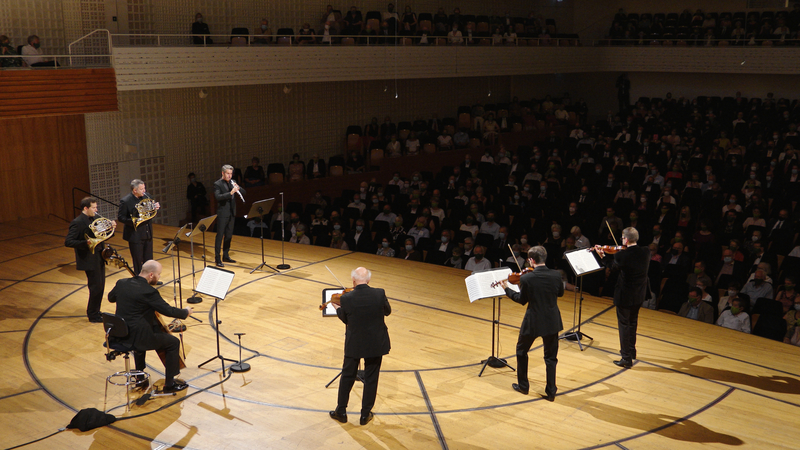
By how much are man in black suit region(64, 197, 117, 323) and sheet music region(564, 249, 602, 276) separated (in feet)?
16.3

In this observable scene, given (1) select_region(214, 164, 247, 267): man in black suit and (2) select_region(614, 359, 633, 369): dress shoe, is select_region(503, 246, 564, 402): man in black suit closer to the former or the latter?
(2) select_region(614, 359, 633, 369): dress shoe

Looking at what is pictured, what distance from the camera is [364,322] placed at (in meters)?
5.61

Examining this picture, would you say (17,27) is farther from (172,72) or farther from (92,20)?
(172,72)

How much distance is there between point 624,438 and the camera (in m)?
5.73

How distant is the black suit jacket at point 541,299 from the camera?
19.8 feet

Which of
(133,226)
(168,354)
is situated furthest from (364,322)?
(133,226)

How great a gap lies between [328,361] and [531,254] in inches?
96.5

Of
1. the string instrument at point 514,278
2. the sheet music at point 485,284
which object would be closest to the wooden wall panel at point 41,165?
the sheet music at point 485,284

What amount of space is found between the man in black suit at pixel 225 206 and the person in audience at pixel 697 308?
6.19 meters

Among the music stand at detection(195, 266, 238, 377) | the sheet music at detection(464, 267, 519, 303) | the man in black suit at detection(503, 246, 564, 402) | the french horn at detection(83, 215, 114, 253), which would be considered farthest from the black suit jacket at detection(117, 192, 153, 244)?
the man in black suit at detection(503, 246, 564, 402)

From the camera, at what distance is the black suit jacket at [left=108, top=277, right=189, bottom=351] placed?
5.85 m

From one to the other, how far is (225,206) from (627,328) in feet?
18.9

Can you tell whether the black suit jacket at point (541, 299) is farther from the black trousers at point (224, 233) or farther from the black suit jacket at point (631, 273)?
the black trousers at point (224, 233)

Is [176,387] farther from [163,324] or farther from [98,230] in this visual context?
[98,230]
